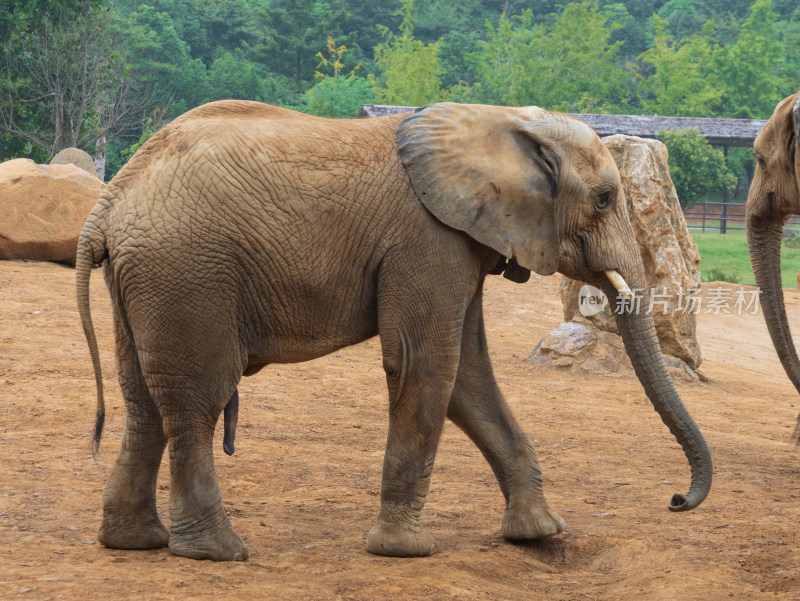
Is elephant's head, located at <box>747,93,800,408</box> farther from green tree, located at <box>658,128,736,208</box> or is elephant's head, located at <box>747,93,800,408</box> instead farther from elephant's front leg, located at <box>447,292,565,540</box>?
green tree, located at <box>658,128,736,208</box>

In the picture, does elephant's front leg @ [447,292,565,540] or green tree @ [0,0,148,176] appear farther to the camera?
green tree @ [0,0,148,176]

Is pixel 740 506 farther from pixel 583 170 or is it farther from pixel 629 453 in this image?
pixel 583 170

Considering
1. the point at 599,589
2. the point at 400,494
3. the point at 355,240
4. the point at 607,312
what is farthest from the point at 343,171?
the point at 607,312

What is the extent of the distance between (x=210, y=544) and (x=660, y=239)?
7.47 metres

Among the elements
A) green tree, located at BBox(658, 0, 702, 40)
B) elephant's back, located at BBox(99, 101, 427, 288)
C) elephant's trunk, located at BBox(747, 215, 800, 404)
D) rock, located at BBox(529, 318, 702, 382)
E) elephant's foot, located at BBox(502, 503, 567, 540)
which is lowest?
rock, located at BBox(529, 318, 702, 382)

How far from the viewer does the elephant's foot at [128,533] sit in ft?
15.8

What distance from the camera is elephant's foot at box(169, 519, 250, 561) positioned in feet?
15.0

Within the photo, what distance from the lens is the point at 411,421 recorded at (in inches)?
189

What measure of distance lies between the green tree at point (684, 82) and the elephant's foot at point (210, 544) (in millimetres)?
38214

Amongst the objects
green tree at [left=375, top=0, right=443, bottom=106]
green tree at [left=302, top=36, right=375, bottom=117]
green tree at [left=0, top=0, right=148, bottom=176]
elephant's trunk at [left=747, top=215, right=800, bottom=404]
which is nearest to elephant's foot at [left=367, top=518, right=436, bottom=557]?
elephant's trunk at [left=747, top=215, right=800, bottom=404]

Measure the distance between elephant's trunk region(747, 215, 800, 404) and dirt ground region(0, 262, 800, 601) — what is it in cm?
95

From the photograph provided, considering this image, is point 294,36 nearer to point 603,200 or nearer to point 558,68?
point 558,68

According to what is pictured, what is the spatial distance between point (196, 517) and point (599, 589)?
6.30 ft

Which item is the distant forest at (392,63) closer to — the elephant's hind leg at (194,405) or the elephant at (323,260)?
the elephant at (323,260)
